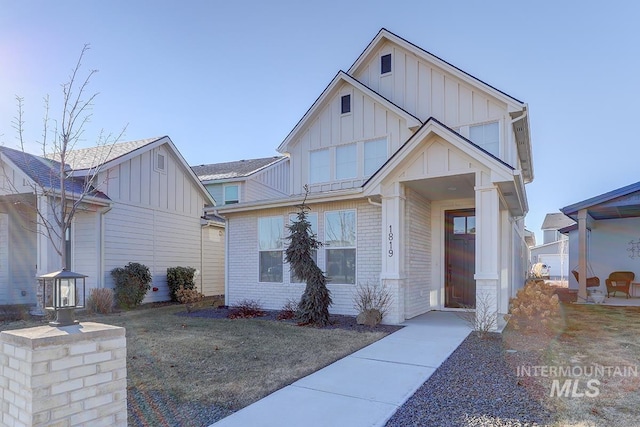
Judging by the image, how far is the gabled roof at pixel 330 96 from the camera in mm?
11172

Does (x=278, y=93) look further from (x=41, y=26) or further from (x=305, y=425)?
(x=305, y=425)

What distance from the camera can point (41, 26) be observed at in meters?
8.68

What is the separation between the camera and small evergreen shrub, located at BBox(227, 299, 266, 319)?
1027cm

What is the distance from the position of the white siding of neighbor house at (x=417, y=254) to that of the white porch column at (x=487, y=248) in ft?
5.87

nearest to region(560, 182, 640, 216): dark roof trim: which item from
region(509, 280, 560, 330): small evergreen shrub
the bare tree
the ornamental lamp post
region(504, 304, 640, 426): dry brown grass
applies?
region(504, 304, 640, 426): dry brown grass

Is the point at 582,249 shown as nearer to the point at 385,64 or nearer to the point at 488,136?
the point at 488,136

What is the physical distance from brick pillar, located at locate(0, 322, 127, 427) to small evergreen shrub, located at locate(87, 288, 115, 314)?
9.03 meters

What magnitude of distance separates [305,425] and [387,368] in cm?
210

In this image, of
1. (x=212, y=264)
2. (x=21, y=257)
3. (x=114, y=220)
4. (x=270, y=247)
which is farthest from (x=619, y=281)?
(x=21, y=257)

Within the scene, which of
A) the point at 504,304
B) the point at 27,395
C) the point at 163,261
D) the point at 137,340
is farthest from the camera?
the point at 163,261

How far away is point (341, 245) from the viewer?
10.3 meters

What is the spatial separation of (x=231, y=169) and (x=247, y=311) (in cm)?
1175

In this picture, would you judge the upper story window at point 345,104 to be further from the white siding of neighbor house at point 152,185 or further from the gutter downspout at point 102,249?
the gutter downspout at point 102,249

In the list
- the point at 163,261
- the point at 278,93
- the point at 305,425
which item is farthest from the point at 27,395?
the point at 278,93
